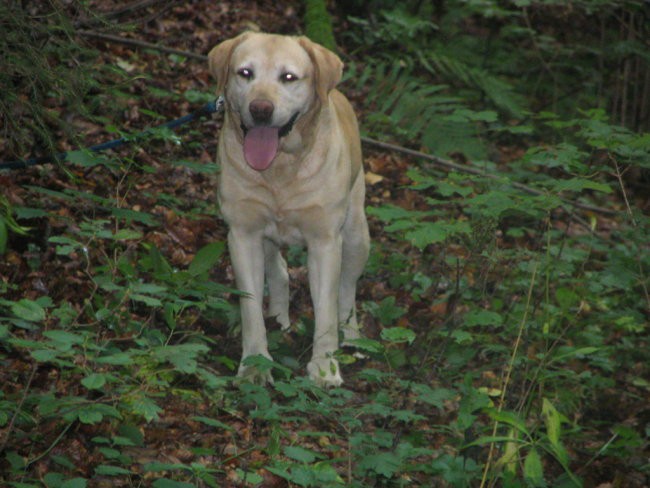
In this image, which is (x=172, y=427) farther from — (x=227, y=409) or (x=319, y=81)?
(x=319, y=81)

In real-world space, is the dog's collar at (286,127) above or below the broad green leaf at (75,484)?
above

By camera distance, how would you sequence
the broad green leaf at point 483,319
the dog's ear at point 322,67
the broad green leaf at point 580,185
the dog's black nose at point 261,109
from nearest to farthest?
1. the broad green leaf at point 580,185
2. the broad green leaf at point 483,319
3. the dog's black nose at point 261,109
4. the dog's ear at point 322,67

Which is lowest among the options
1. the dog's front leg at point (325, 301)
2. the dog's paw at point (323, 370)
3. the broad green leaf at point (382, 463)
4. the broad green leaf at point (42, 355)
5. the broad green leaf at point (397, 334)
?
the dog's paw at point (323, 370)

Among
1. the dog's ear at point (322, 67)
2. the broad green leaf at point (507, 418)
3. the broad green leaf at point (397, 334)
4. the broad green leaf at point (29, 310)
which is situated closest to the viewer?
the broad green leaf at point (29, 310)

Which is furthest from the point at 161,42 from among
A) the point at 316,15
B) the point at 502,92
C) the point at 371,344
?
the point at 371,344

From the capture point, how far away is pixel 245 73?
4.40 m

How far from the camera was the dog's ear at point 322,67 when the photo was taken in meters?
4.51

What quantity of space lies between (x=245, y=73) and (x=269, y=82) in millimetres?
127

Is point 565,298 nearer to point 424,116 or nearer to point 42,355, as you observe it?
point 424,116

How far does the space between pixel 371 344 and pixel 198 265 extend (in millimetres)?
829

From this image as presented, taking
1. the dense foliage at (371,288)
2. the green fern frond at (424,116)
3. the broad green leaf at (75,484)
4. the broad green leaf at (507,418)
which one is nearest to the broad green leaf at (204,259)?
the dense foliage at (371,288)

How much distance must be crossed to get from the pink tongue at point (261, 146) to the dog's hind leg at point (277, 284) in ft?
2.78

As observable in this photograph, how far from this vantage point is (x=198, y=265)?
3.84 meters

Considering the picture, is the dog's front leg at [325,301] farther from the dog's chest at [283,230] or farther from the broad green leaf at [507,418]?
the broad green leaf at [507,418]
